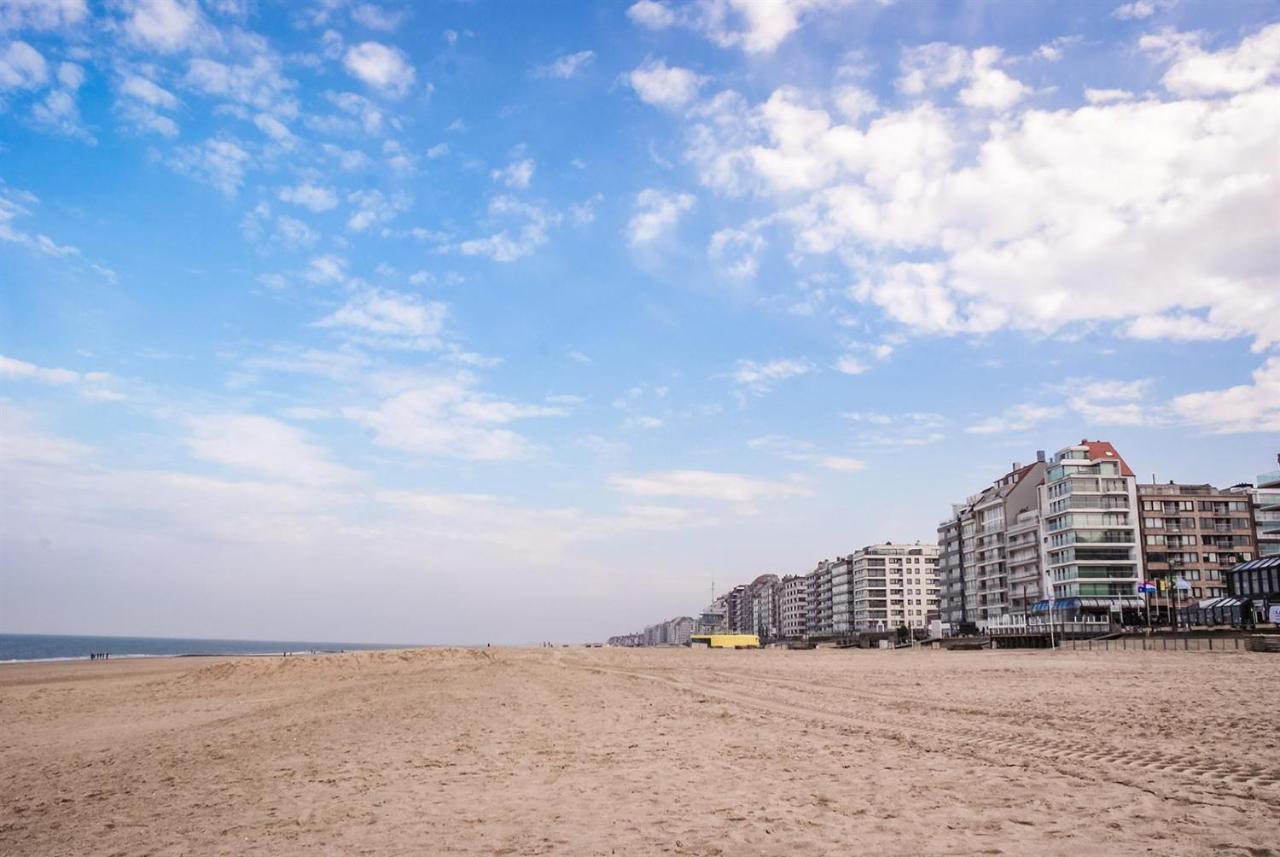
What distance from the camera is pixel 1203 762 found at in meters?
11.9

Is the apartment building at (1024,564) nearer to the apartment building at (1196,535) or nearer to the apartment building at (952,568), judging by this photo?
the apartment building at (1196,535)

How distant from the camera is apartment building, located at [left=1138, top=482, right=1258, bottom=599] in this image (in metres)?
123

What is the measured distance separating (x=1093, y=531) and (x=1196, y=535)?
56.2ft

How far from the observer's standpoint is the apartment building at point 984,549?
141250 mm

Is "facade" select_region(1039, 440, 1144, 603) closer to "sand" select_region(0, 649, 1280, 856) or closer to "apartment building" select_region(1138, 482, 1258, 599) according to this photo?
"apartment building" select_region(1138, 482, 1258, 599)

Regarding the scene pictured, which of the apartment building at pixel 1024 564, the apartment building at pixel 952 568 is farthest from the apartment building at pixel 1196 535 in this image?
the apartment building at pixel 952 568

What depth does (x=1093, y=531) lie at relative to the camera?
12062 centimetres

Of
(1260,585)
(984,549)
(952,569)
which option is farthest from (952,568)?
(1260,585)

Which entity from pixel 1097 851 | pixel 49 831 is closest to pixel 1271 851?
pixel 1097 851

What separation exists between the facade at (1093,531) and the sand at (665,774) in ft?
340

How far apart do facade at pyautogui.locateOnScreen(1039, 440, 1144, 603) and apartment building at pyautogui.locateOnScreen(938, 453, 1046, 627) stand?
11213 mm

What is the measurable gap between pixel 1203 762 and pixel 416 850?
1067cm

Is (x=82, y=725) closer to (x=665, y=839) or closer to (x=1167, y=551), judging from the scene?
(x=665, y=839)

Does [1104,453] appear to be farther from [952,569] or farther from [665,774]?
[665,774]
